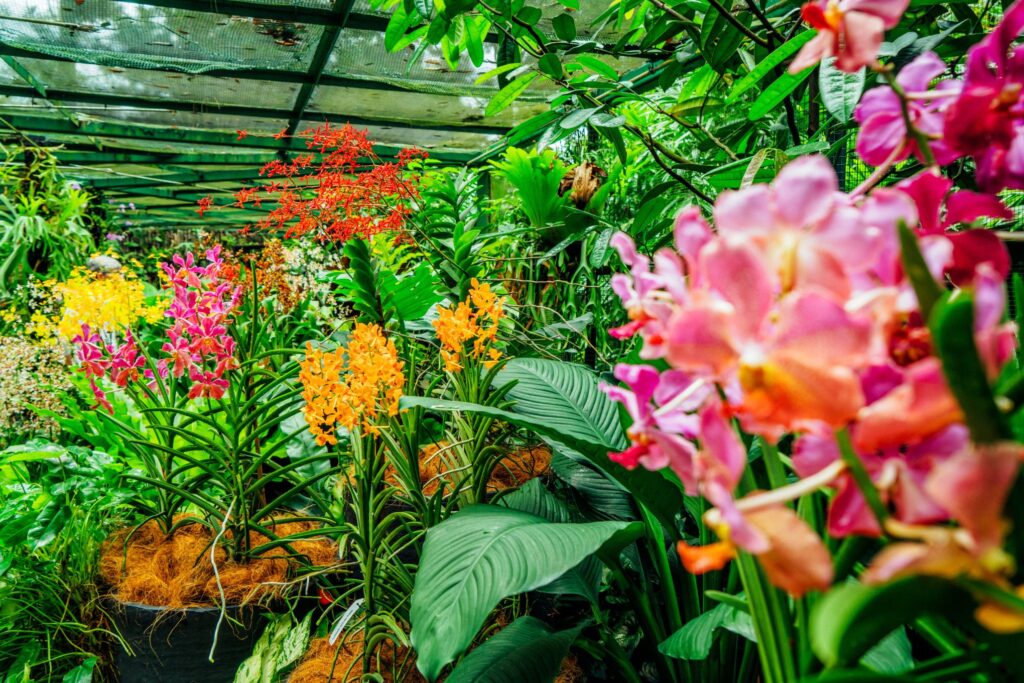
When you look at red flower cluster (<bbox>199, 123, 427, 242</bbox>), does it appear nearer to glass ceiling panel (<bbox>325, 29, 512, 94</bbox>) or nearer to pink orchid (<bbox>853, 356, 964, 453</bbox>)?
pink orchid (<bbox>853, 356, 964, 453</bbox>)

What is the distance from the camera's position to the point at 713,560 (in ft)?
0.93

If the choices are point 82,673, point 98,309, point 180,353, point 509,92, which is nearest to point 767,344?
point 509,92

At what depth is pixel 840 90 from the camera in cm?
80

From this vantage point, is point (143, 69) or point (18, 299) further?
point (143, 69)

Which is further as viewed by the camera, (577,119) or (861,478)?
(577,119)

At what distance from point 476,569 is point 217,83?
446 cm

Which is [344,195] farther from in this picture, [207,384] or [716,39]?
[716,39]

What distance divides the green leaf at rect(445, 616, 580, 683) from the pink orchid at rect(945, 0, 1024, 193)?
0.86m

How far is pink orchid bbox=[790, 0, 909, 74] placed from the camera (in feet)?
1.01

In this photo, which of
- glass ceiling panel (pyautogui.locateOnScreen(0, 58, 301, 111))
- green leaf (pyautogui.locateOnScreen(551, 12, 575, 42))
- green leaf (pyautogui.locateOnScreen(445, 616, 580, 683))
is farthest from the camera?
glass ceiling panel (pyautogui.locateOnScreen(0, 58, 301, 111))

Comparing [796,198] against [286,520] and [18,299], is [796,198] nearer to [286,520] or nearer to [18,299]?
[286,520]

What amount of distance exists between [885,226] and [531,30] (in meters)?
1.02

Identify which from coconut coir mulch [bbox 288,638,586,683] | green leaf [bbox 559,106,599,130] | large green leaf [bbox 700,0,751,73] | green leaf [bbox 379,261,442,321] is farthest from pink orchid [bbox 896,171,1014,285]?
green leaf [bbox 379,261,442,321]

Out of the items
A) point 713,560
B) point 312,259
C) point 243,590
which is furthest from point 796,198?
point 312,259
